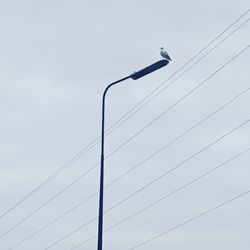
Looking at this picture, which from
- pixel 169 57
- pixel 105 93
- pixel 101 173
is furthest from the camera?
pixel 105 93

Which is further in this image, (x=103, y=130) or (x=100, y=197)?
(x=103, y=130)

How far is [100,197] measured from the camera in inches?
659

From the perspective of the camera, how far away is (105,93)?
19078 millimetres

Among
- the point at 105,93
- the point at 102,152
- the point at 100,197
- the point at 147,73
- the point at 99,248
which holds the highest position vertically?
the point at 105,93

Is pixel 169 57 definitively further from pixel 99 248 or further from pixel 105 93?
pixel 99 248

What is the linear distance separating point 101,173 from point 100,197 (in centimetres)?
91

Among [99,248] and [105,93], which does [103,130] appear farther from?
[99,248]

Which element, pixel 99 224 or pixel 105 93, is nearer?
pixel 99 224

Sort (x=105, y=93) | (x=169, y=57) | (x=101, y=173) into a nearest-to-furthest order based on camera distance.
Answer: (x=169, y=57)
(x=101, y=173)
(x=105, y=93)

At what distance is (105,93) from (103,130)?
1.84 m

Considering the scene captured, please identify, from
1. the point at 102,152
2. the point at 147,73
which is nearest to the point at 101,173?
the point at 102,152

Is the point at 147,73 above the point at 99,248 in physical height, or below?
above

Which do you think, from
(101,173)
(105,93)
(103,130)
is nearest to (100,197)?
(101,173)

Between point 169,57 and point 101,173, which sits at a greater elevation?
point 169,57
